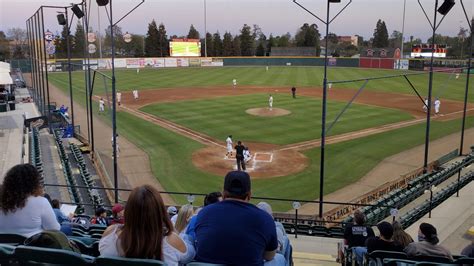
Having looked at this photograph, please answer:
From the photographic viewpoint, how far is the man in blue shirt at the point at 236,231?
11.6 feet

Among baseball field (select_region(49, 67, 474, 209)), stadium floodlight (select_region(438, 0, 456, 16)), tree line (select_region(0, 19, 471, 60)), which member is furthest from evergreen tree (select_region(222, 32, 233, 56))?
stadium floodlight (select_region(438, 0, 456, 16))

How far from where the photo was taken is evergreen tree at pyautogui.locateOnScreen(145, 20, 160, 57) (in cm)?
10194

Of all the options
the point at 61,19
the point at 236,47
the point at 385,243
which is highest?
the point at 236,47

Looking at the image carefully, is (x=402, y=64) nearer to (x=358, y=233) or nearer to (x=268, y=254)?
(x=358, y=233)

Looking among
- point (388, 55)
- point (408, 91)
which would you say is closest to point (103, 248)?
point (408, 91)

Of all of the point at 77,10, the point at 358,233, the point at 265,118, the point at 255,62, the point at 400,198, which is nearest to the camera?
the point at 358,233

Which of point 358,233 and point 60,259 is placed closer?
point 60,259

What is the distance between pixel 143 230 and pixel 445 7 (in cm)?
1765

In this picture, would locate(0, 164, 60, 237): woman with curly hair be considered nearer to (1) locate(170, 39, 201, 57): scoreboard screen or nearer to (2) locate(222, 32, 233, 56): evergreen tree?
(1) locate(170, 39, 201, 57): scoreboard screen

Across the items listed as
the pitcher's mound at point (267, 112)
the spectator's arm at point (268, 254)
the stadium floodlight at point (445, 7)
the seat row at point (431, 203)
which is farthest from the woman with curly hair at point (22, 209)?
the pitcher's mound at point (267, 112)

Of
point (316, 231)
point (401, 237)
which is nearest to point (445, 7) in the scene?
point (316, 231)

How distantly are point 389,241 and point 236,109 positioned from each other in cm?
2946

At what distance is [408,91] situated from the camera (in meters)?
47.6

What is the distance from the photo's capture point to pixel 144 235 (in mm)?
3383
